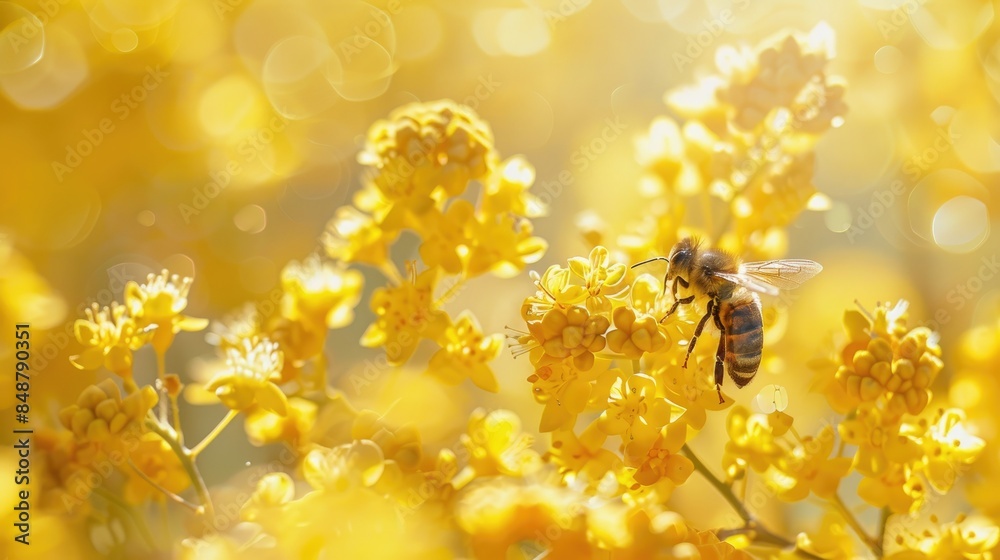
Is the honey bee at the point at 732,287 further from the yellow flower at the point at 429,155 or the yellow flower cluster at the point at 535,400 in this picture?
the yellow flower at the point at 429,155

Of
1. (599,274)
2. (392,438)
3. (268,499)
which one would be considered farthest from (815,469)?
(268,499)

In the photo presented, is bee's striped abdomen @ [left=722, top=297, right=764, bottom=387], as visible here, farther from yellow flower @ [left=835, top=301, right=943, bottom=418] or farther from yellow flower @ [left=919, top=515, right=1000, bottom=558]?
yellow flower @ [left=919, top=515, right=1000, bottom=558]

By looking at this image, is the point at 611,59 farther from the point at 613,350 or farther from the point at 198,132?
the point at 613,350

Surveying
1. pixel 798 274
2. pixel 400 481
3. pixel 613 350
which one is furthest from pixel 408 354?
pixel 798 274

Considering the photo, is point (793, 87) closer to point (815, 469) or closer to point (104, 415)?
point (815, 469)

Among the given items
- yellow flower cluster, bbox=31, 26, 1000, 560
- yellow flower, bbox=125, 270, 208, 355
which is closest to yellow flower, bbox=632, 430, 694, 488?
yellow flower cluster, bbox=31, 26, 1000, 560
